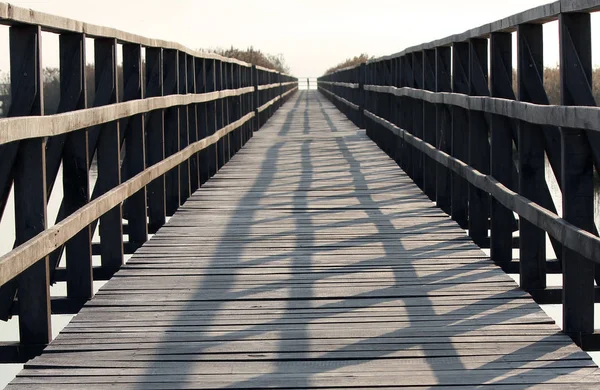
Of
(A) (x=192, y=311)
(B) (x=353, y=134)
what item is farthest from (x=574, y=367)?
(B) (x=353, y=134)

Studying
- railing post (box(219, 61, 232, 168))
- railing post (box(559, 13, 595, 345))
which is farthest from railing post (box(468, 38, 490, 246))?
railing post (box(219, 61, 232, 168))

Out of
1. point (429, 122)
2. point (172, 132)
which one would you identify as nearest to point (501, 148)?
point (429, 122)

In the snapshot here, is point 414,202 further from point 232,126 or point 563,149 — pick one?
point 232,126

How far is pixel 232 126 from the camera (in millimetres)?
14328

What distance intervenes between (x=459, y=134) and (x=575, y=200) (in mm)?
3463

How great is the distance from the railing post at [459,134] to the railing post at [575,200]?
10.8 ft

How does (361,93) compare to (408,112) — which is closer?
(408,112)

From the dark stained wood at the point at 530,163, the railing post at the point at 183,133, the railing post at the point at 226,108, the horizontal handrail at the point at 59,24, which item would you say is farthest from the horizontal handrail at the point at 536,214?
the railing post at the point at 226,108

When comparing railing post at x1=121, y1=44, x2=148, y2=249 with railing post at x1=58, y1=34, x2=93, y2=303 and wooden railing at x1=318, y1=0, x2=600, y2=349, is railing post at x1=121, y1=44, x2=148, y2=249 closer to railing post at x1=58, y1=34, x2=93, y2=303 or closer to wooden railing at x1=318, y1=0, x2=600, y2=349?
railing post at x1=58, y1=34, x2=93, y2=303

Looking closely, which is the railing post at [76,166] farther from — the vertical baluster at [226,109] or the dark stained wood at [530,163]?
the vertical baluster at [226,109]

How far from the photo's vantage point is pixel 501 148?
6441 millimetres

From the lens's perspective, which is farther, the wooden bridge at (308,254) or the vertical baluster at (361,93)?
the vertical baluster at (361,93)

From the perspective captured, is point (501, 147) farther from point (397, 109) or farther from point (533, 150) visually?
point (397, 109)

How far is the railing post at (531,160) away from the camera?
557 centimetres
